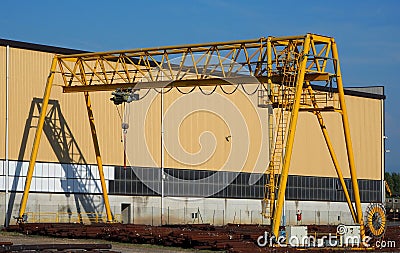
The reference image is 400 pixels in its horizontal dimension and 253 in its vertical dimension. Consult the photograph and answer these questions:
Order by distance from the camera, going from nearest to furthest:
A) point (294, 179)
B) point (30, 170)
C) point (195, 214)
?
point (30, 170) → point (195, 214) → point (294, 179)

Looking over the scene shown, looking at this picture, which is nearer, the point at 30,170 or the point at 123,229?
the point at 123,229

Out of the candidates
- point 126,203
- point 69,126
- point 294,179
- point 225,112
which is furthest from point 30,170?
point 294,179

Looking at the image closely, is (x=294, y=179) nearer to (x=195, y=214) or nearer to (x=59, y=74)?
(x=195, y=214)

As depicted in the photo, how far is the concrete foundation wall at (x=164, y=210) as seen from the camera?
48.2m

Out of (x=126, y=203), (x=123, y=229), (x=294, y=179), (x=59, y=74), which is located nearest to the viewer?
(x=123, y=229)

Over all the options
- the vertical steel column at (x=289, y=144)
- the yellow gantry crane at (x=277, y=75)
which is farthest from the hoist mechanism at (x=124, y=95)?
the vertical steel column at (x=289, y=144)

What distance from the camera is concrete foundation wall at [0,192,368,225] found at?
48.2 metres

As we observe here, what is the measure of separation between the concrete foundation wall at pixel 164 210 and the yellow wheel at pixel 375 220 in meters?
18.7

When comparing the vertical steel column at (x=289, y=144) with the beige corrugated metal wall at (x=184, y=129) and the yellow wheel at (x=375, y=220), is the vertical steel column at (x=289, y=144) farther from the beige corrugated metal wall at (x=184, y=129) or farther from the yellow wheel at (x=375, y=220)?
the beige corrugated metal wall at (x=184, y=129)

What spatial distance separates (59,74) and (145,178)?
364 inches

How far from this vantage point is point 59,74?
4981cm
